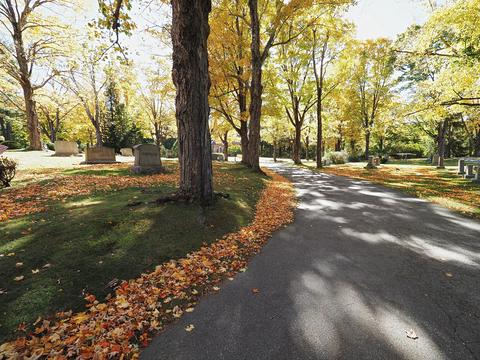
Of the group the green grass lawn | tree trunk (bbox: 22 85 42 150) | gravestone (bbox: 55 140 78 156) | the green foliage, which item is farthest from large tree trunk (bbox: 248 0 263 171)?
the green foliage

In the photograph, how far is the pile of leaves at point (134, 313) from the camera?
2.41 metres

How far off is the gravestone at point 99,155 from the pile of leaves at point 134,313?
14836 mm

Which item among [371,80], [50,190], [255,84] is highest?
[371,80]

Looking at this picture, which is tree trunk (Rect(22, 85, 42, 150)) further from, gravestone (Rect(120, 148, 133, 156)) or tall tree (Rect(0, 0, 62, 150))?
gravestone (Rect(120, 148, 133, 156))

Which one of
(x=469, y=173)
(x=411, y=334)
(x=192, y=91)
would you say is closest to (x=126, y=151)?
(x=192, y=91)

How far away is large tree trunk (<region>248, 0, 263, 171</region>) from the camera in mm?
13180

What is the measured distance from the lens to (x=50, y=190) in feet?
25.6

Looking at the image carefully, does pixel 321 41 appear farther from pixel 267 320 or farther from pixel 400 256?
pixel 267 320

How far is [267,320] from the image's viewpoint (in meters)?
2.91

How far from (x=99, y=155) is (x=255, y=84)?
470 inches

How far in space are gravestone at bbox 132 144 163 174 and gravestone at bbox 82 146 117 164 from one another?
19.6ft

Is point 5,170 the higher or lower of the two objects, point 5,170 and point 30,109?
the lower

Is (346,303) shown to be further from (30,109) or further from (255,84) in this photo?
(30,109)

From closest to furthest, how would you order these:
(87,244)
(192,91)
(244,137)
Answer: (87,244)
(192,91)
(244,137)
